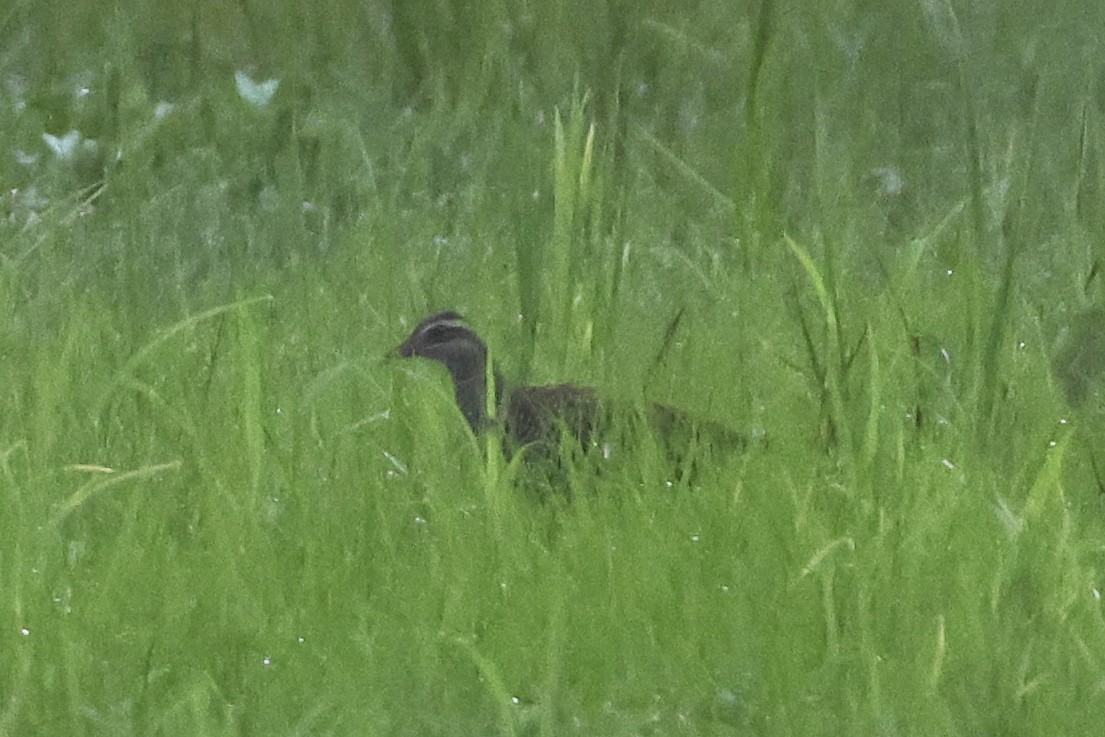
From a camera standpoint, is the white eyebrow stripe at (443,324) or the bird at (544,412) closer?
the bird at (544,412)

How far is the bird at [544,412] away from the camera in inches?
141

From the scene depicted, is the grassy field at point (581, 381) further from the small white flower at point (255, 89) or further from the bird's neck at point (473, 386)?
the small white flower at point (255, 89)

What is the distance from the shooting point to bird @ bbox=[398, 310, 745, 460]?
3.59 meters

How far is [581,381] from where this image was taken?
158 inches

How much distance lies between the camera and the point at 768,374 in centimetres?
385

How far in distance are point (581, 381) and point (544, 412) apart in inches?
8.7

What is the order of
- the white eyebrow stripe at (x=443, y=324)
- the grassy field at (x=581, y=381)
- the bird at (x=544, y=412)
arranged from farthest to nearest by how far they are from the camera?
the white eyebrow stripe at (x=443, y=324), the bird at (x=544, y=412), the grassy field at (x=581, y=381)

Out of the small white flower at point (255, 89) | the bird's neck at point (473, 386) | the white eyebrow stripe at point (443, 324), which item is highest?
the small white flower at point (255, 89)

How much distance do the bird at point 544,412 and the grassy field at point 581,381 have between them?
8 centimetres

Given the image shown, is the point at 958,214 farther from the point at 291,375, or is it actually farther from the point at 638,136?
the point at 291,375

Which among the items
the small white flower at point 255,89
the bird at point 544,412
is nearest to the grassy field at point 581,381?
the bird at point 544,412

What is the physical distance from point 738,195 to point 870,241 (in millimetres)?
1511

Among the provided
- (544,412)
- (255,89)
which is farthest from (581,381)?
(255,89)

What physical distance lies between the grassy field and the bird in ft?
0.27
